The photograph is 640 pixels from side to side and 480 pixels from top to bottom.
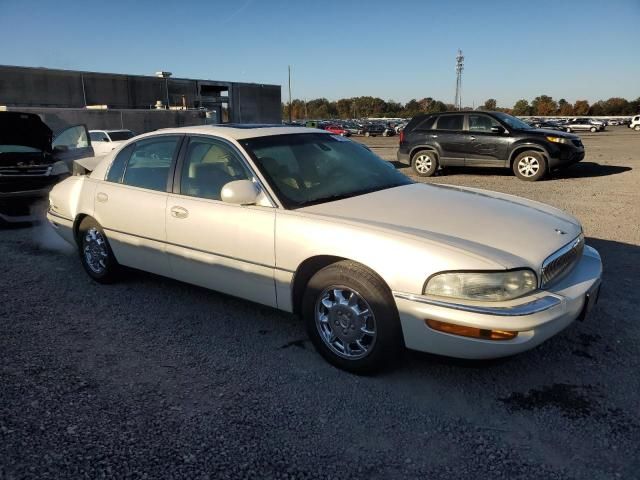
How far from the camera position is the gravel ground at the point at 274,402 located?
2.30m

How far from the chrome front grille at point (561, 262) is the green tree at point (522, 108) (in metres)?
120

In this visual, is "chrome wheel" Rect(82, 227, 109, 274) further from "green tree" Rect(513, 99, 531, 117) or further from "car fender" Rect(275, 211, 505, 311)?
"green tree" Rect(513, 99, 531, 117)

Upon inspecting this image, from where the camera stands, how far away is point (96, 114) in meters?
24.1

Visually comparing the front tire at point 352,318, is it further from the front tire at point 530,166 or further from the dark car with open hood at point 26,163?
the front tire at point 530,166

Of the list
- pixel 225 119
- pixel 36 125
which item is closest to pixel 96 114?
pixel 36 125

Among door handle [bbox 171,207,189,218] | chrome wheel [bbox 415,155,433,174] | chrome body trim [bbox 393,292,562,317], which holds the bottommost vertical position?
chrome wheel [bbox 415,155,433,174]

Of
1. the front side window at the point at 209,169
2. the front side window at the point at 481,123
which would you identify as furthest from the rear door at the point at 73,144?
the front side window at the point at 481,123

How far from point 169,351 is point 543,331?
2396 mm

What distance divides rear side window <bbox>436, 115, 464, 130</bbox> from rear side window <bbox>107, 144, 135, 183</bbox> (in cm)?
939

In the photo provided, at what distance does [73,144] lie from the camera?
9117mm

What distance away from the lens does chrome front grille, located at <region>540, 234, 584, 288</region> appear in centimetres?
282

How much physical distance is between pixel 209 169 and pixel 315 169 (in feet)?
2.69

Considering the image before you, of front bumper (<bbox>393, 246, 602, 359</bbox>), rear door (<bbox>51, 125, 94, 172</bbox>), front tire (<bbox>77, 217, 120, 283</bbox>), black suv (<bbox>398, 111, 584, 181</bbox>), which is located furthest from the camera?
black suv (<bbox>398, 111, 584, 181</bbox>)

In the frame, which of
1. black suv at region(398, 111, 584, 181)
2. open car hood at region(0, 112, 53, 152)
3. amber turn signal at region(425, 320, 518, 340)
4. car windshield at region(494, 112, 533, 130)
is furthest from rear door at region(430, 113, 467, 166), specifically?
amber turn signal at region(425, 320, 518, 340)
